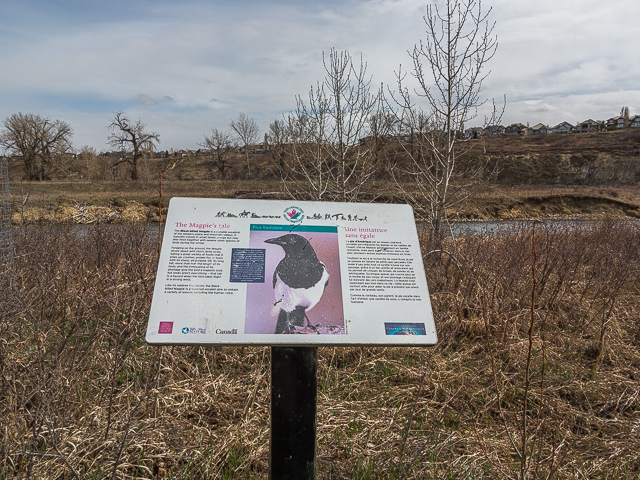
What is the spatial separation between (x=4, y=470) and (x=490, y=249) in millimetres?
5952

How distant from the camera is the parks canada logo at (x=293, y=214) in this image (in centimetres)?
237

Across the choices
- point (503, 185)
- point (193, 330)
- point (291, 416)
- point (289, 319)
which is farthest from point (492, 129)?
point (503, 185)

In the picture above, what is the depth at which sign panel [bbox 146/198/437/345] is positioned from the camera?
1.98 meters

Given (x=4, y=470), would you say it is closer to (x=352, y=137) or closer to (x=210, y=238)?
(x=210, y=238)

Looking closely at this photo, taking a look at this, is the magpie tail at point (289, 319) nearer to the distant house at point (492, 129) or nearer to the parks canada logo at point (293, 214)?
the parks canada logo at point (293, 214)

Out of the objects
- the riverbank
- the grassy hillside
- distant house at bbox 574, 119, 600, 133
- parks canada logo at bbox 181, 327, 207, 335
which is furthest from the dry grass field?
distant house at bbox 574, 119, 600, 133

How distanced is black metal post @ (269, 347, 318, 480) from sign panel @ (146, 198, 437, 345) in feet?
0.45

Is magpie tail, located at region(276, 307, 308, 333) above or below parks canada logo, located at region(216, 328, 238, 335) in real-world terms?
above

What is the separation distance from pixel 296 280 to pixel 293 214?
0.43 meters

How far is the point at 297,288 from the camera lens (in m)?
2.10

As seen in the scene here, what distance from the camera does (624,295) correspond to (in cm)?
613

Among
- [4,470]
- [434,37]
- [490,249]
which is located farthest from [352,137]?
Result: [4,470]

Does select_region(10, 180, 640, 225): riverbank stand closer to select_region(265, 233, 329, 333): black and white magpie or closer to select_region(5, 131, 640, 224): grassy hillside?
select_region(5, 131, 640, 224): grassy hillside

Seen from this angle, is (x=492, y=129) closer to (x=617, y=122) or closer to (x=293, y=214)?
(x=293, y=214)
